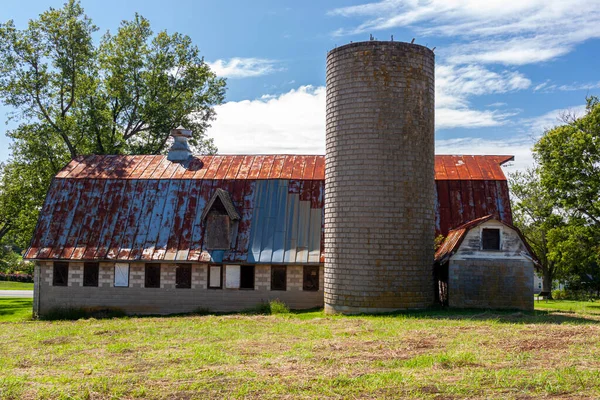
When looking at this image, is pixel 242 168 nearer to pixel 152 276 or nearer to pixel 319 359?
pixel 152 276

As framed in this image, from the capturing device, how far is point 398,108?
22.6 m

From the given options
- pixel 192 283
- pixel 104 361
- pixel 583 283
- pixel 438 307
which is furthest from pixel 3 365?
pixel 583 283

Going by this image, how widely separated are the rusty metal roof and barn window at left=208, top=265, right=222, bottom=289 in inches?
28.3

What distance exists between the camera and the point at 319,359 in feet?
43.2

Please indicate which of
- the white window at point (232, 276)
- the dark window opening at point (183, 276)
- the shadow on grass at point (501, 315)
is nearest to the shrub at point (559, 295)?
the shadow on grass at point (501, 315)

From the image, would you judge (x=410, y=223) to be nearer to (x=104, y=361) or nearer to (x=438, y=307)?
(x=438, y=307)

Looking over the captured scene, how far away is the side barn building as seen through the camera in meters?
26.0

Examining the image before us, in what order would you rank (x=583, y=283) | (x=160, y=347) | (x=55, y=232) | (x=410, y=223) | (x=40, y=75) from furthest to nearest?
1. (x=583, y=283)
2. (x=40, y=75)
3. (x=55, y=232)
4. (x=410, y=223)
5. (x=160, y=347)

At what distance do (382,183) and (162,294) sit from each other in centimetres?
1075

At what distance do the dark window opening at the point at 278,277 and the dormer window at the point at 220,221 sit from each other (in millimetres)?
2204

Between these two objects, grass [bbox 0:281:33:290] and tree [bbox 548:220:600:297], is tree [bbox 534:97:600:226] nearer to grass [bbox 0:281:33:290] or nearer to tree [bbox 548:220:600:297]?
tree [bbox 548:220:600:297]

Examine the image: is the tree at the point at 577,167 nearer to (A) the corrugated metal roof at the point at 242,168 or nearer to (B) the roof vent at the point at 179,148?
(A) the corrugated metal roof at the point at 242,168

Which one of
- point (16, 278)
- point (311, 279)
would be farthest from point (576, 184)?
point (16, 278)

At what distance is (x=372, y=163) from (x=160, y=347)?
10517 millimetres
